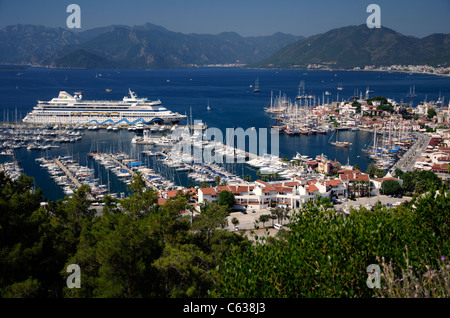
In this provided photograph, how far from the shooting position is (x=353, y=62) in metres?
116

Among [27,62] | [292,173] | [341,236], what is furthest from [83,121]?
[27,62]

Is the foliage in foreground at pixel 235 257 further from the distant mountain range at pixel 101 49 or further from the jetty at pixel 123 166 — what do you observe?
the distant mountain range at pixel 101 49

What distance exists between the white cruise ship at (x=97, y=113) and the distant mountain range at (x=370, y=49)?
290 ft

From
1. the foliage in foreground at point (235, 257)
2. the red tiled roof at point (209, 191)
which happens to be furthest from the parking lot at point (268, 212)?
the foliage in foreground at point (235, 257)

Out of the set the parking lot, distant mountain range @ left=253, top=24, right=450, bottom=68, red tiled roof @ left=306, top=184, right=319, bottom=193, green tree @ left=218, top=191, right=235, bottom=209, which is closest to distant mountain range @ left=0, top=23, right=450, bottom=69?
distant mountain range @ left=253, top=24, right=450, bottom=68

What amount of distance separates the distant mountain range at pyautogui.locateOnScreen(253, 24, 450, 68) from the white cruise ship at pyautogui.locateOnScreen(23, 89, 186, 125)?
8842 cm

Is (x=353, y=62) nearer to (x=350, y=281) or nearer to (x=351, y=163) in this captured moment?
(x=351, y=163)

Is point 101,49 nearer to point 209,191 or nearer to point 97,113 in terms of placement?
point 97,113

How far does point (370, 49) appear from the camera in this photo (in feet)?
388

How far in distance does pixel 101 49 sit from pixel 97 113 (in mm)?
113057

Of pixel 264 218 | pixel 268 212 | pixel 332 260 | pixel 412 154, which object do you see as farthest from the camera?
pixel 412 154

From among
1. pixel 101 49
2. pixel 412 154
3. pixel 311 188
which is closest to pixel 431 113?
pixel 412 154

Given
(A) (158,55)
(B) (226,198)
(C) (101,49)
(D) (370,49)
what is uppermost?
Answer: (C) (101,49)

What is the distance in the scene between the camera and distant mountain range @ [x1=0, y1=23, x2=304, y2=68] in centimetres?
11094
